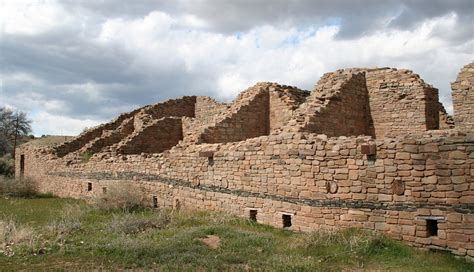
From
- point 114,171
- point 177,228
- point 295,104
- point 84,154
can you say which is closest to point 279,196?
point 177,228

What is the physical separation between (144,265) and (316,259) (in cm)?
278

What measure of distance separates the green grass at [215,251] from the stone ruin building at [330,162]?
52 cm

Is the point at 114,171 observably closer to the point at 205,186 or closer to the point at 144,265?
the point at 205,186

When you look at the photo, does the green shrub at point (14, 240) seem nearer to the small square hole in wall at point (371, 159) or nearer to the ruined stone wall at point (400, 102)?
the small square hole in wall at point (371, 159)

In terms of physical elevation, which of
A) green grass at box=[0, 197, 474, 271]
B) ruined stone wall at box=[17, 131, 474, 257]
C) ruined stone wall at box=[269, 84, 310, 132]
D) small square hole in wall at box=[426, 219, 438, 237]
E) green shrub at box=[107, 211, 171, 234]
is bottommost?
green grass at box=[0, 197, 474, 271]

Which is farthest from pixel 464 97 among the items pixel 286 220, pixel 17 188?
pixel 17 188

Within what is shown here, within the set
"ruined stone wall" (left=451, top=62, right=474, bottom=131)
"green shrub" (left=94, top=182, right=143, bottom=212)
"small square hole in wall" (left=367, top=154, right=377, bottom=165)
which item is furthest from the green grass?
"ruined stone wall" (left=451, top=62, right=474, bottom=131)

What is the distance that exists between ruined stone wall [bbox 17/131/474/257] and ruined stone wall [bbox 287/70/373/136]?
5.24 ft

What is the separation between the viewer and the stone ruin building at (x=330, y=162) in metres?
7.89

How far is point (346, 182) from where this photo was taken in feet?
29.6

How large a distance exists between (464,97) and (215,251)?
334 inches

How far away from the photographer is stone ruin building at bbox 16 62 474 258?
7891 mm

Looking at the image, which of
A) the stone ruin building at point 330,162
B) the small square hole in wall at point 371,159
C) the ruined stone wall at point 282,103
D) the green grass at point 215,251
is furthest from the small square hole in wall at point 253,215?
the ruined stone wall at point 282,103

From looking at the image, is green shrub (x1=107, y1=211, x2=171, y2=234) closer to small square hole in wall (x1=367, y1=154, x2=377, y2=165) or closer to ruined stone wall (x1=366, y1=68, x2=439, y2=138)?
small square hole in wall (x1=367, y1=154, x2=377, y2=165)
